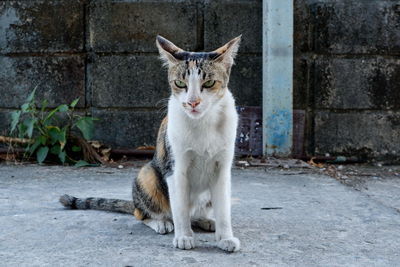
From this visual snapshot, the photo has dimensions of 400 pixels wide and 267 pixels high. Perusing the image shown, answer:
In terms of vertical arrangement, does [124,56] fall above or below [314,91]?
above

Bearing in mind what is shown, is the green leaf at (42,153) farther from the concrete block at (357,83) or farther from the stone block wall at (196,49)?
the concrete block at (357,83)

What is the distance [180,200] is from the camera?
2.26 metres

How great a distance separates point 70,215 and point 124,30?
87.3 inches

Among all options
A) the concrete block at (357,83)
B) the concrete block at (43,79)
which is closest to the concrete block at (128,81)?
the concrete block at (43,79)

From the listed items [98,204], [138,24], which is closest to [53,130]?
[138,24]

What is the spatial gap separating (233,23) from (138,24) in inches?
33.7

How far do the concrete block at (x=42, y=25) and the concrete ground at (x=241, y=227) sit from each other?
135cm

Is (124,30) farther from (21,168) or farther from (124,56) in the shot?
(21,168)

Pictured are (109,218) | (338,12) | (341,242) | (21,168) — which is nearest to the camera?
(341,242)

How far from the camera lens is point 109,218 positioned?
8.70 feet

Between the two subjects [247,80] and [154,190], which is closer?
[154,190]

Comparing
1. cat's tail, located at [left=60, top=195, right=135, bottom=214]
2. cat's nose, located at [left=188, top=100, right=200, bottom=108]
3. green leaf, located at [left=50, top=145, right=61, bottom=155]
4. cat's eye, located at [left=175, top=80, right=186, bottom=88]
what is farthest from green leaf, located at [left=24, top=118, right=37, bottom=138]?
cat's nose, located at [left=188, top=100, right=200, bottom=108]

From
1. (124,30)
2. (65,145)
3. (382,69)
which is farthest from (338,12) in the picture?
(65,145)

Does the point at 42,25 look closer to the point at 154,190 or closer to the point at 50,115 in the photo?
the point at 50,115
